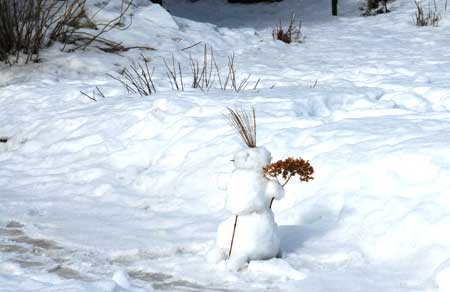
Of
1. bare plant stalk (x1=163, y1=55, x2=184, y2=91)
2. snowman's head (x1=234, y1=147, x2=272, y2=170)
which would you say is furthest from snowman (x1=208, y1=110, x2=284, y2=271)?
bare plant stalk (x1=163, y1=55, x2=184, y2=91)

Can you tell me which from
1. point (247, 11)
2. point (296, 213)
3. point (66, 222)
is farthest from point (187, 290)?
point (247, 11)

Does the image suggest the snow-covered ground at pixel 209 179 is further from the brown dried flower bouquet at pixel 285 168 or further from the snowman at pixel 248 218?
the brown dried flower bouquet at pixel 285 168

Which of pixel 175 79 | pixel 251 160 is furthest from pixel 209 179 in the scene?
pixel 175 79

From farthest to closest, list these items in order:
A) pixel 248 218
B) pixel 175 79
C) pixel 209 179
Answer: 1. pixel 175 79
2. pixel 209 179
3. pixel 248 218

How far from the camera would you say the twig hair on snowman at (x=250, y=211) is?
2.91 metres

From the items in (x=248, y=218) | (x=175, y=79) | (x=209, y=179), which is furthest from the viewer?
(x=175, y=79)

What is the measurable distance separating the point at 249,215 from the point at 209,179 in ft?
3.45

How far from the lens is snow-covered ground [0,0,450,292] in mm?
2855

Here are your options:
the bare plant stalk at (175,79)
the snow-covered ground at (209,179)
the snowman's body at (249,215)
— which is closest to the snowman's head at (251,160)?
the snowman's body at (249,215)

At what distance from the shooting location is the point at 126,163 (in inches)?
180

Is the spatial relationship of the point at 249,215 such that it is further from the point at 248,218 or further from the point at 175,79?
the point at 175,79

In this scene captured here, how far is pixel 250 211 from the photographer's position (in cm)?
295

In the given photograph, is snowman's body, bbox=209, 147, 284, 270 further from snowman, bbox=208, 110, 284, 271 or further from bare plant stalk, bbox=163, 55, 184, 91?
bare plant stalk, bbox=163, 55, 184, 91

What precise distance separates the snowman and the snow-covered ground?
61 mm
